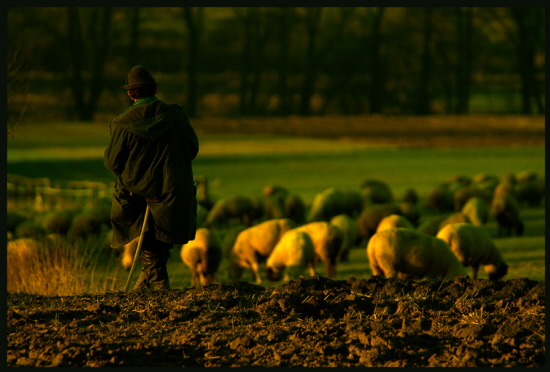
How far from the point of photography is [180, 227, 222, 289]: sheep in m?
11.9

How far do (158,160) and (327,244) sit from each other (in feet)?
19.7

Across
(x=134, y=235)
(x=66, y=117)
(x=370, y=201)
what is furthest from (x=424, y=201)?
(x=66, y=117)

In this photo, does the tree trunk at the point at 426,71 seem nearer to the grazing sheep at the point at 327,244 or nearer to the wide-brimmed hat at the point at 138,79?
the grazing sheep at the point at 327,244

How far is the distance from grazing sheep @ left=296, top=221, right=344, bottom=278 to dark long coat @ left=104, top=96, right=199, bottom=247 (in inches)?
222

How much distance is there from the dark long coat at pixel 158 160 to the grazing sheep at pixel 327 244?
222 inches

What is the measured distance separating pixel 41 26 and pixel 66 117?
5.67m

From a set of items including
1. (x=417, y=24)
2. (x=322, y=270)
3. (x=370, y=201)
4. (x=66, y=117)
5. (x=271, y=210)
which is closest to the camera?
(x=322, y=270)

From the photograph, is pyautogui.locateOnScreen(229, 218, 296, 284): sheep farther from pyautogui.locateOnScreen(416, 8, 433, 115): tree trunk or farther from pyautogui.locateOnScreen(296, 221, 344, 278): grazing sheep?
pyautogui.locateOnScreen(416, 8, 433, 115): tree trunk

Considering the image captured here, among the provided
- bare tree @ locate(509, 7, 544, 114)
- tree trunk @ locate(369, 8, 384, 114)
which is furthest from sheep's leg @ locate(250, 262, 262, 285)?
tree trunk @ locate(369, 8, 384, 114)

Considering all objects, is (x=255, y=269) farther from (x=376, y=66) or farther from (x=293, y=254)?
(x=376, y=66)

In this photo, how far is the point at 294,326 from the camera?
17.7ft

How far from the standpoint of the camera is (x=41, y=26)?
53.3 metres

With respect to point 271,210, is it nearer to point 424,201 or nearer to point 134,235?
point 424,201

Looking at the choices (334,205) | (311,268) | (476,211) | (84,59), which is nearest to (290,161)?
(334,205)
